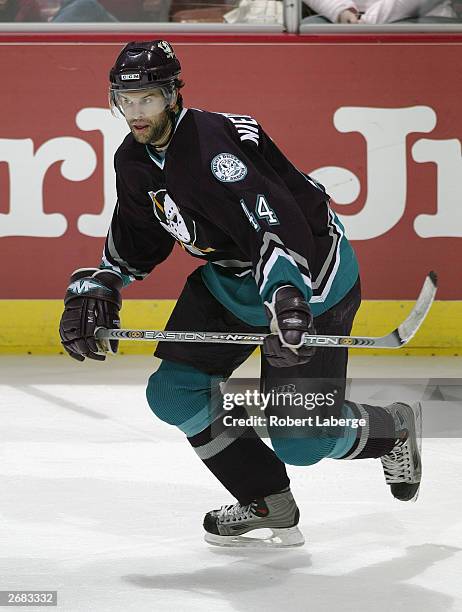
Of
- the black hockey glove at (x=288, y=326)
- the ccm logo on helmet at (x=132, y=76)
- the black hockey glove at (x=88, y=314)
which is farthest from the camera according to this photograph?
the black hockey glove at (x=88, y=314)

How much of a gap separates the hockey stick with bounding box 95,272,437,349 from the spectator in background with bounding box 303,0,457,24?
2421 mm

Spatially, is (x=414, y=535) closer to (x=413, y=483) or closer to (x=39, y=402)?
(x=413, y=483)

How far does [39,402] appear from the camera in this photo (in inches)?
160

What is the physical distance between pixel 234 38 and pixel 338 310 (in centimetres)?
228

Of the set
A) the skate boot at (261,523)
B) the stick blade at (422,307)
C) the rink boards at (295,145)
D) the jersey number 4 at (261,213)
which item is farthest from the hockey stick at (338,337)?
the rink boards at (295,145)

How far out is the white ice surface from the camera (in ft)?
7.86

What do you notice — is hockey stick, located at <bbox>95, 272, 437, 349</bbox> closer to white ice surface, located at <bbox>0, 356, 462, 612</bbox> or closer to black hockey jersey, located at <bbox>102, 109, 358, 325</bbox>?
black hockey jersey, located at <bbox>102, 109, 358, 325</bbox>

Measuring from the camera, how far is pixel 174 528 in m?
2.82

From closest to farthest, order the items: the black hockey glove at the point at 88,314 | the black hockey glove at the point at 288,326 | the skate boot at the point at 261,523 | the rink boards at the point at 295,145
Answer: the black hockey glove at the point at 288,326
the black hockey glove at the point at 88,314
the skate boot at the point at 261,523
the rink boards at the point at 295,145

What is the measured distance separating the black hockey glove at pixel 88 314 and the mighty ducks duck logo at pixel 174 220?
199mm

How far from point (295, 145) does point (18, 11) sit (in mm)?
1152

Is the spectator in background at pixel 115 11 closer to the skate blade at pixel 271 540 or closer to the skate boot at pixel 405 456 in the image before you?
the skate boot at pixel 405 456

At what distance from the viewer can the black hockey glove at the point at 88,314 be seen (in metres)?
2.61

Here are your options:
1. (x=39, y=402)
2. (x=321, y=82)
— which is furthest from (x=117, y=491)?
(x=321, y=82)
